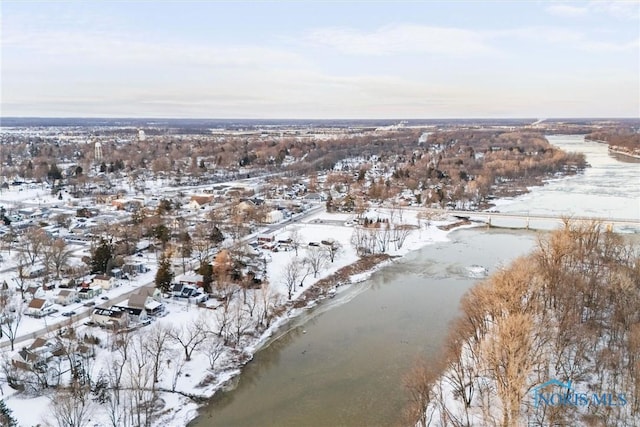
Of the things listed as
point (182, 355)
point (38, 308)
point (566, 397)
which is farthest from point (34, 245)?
point (566, 397)

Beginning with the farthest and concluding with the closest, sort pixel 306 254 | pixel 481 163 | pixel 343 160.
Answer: pixel 343 160 < pixel 481 163 < pixel 306 254

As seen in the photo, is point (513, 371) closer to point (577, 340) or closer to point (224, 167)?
point (577, 340)

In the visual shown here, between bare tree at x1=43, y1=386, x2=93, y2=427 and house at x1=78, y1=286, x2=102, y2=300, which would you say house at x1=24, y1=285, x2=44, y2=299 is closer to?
house at x1=78, y1=286, x2=102, y2=300

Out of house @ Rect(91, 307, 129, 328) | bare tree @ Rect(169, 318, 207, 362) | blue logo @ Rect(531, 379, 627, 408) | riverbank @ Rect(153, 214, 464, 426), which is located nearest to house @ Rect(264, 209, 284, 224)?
riverbank @ Rect(153, 214, 464, 426)

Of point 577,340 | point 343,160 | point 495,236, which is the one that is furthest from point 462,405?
point 343,160

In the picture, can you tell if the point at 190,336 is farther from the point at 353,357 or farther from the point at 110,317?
the point at 353,357

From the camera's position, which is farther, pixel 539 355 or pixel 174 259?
pixel 174 259
